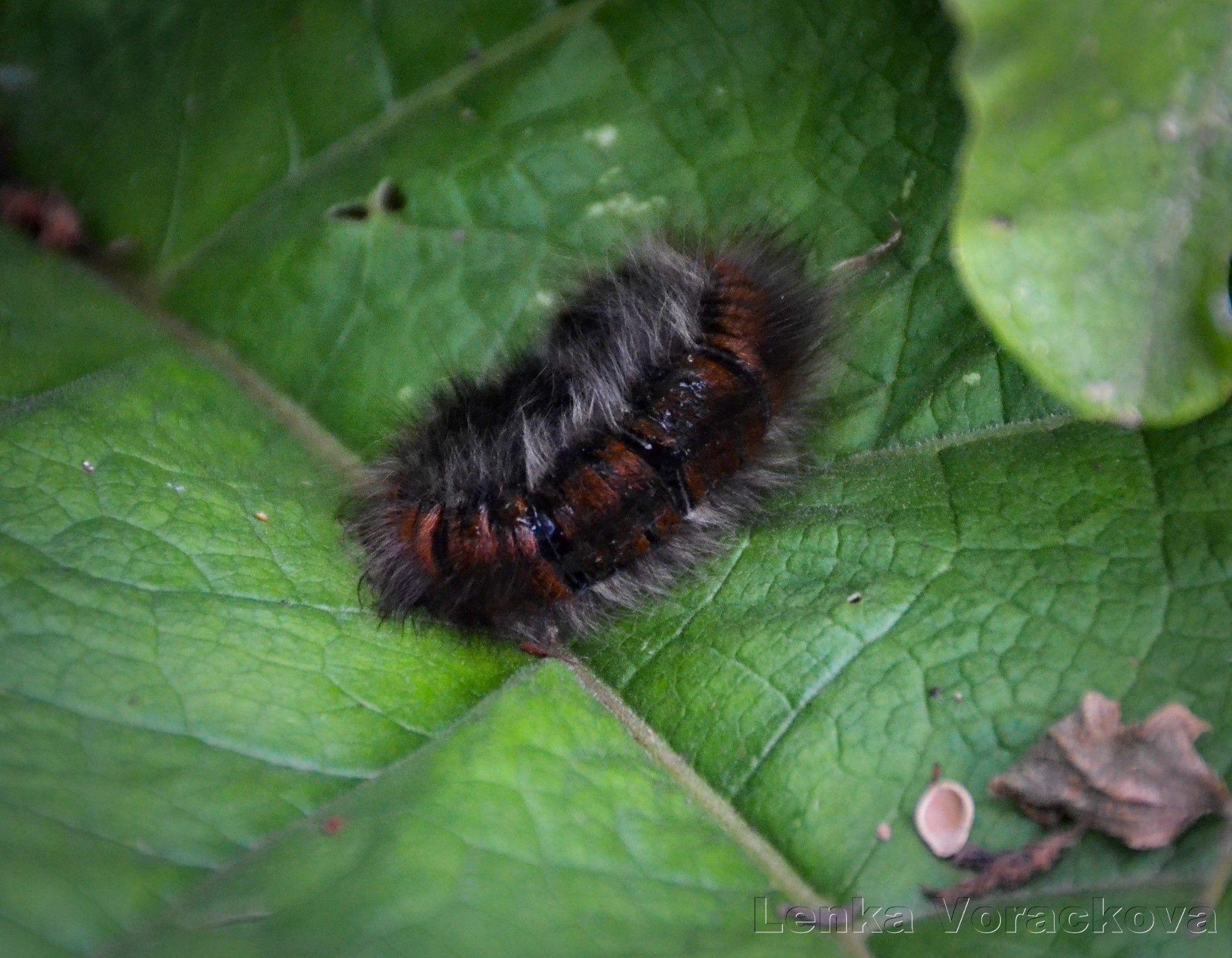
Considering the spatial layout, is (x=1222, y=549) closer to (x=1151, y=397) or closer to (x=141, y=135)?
(x=1151, y=397)

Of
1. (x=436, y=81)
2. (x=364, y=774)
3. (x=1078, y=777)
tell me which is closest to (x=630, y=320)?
(x=436, y=81)

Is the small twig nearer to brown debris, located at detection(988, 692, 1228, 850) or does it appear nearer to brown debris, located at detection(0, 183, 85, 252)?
brown debris, located at detection(988, 692, 1228, 850)

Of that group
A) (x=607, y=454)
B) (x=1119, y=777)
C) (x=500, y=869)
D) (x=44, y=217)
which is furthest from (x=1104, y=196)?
(x=44, y=217)

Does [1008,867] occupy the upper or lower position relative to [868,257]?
lower

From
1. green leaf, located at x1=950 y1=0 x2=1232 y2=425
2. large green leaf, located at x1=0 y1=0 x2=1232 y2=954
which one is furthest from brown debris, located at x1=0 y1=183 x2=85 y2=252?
green leaf, located at x1=950 y1=0 x2=1232 y2=425

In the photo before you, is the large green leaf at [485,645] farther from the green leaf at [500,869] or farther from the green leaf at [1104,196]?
the green leaf at [1104,196]

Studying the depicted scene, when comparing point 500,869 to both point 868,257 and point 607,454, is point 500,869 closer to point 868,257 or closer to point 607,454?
point 607,454
